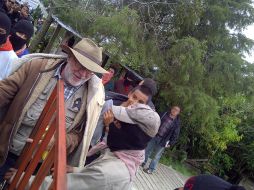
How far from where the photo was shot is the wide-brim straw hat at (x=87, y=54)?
2.77 meters

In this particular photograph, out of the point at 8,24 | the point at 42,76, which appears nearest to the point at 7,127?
the point at 42,76

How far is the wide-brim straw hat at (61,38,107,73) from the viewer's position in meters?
2.77

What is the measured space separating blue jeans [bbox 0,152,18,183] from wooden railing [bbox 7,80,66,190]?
97 millimetres

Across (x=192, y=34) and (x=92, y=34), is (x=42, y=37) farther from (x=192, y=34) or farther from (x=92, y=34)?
(x=192, y=34)

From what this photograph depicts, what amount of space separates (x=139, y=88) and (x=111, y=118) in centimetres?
43

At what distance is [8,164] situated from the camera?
2.98 meters

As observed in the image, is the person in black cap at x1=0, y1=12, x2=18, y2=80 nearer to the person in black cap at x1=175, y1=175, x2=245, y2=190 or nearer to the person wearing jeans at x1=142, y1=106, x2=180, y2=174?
the person in black cap at x1=175, y1=175, x2=245, y2=190

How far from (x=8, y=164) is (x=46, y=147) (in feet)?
2.47

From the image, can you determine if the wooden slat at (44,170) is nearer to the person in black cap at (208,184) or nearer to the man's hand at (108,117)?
the man's hand at (108,117)

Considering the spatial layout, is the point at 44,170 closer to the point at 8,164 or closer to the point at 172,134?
the point at 8,164

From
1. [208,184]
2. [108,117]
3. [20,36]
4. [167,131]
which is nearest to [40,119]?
[108,117]

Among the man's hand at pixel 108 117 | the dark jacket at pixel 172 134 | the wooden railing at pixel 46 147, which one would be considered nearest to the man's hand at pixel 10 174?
the wooden railing at pixel 46 147

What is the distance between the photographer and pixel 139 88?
3.26m

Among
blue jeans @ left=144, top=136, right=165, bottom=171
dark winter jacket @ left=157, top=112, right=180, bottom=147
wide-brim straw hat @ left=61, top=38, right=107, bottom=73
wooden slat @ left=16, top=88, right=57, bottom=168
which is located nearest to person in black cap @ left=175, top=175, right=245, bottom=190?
wide-brim straw hat @ left=61, top=38, right=107, bottom=73
